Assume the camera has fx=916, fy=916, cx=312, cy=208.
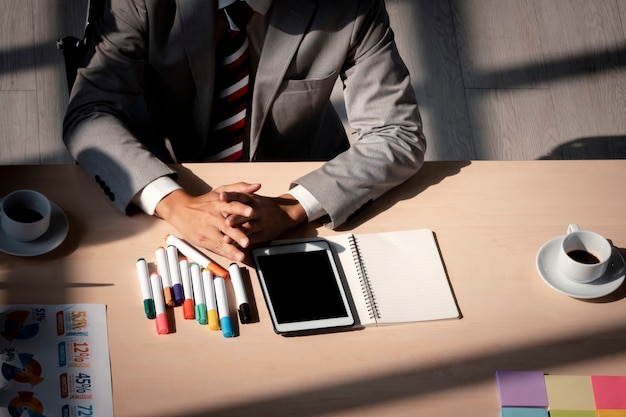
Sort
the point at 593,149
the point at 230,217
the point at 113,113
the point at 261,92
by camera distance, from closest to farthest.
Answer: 1. the point at 230,217
2. the point at 113,113
3. the point at 261,92
4. the point at 593,149

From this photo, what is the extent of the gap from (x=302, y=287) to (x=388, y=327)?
0.17m

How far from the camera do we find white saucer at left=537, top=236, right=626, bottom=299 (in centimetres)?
173

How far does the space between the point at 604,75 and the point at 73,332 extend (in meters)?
2.34

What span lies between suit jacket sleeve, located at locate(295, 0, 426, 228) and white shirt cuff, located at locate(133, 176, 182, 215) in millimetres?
261

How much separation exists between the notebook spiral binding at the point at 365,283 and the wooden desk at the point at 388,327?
1.5 inches

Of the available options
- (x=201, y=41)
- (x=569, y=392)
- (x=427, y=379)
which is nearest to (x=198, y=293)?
(x=427, y=379)

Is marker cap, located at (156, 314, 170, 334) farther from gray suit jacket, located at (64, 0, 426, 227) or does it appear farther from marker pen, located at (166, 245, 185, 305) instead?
gray suit jacket, located at (64, 0, 426, 227)

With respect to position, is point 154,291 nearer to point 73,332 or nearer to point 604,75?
point 73,332

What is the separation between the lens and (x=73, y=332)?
61.2 inches

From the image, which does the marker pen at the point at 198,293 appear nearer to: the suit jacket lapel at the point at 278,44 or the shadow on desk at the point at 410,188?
the shadow on desk at the point at 410,188

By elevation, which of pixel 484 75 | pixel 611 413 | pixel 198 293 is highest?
pixel 484 75

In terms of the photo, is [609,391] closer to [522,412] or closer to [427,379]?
[522,412]

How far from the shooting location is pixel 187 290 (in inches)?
64.5

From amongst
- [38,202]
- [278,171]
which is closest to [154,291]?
[38,202]
